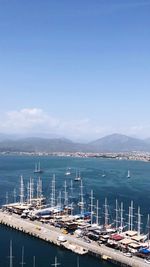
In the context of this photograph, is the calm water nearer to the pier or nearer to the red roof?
the pier

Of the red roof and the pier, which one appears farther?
the red roof

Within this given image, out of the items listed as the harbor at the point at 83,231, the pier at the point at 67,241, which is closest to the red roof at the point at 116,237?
the harbor at the point at 83,231

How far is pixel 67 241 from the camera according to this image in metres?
53.1

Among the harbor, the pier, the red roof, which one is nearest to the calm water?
the pier

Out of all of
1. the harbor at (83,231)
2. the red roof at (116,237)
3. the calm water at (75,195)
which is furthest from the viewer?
the red roof at (116,237)

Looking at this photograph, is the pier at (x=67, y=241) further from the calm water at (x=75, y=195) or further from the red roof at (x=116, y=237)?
the red roof at (x=116, y=237)

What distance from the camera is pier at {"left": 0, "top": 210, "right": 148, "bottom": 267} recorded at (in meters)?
46.7

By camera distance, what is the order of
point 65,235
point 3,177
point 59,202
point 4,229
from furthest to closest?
point 3,177, point 59,202, point 4,229, point 65,235

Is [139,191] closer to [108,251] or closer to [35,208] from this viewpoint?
[35,208]

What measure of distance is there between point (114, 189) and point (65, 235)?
45.4 meters

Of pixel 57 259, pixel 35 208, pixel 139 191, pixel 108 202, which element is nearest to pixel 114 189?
pixel 139 191

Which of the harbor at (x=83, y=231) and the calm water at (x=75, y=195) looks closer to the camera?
the calm water at (x=75, y=195)

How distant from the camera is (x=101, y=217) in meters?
68.1

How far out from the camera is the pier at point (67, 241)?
153 ft
